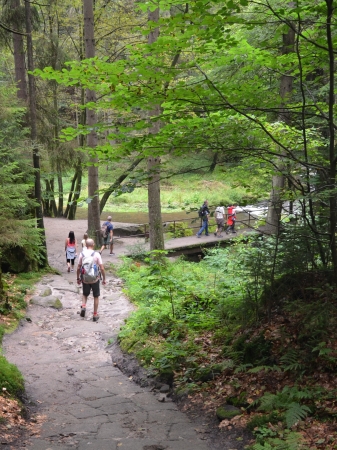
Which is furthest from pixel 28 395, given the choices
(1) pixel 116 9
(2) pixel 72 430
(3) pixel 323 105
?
(1) pixel 116 9

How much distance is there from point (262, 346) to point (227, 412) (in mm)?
1184

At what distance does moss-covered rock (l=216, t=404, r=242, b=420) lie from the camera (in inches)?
211

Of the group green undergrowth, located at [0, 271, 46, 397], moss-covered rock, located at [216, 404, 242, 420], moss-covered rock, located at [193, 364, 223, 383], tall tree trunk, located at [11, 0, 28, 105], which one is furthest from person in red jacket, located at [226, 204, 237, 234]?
moss-covered rock, located at [216, 404, 242, 420]

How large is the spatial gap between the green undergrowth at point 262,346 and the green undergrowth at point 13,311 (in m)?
2.15

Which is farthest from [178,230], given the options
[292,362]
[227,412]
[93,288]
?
[227,412]

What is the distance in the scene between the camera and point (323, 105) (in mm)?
6824

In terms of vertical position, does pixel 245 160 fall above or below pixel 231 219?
above

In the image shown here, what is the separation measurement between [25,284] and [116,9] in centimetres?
1711

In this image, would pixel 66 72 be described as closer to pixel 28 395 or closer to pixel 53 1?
pixel 28 395

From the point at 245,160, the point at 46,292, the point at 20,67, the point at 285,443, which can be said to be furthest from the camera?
the point at 20,67

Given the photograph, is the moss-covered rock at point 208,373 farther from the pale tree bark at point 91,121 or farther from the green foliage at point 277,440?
the pale tree bark at point 91,121

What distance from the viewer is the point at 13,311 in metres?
10.4

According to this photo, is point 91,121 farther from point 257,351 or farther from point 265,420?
point 265,420

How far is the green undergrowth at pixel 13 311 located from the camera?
20.4 ft
